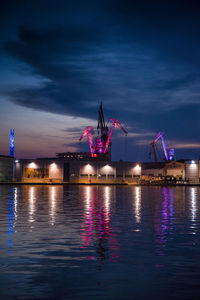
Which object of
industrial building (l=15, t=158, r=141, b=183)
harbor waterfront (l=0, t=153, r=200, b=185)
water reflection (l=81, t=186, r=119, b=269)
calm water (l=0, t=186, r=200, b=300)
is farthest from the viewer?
industrial building (l=15, t=158, r=141, b=183)

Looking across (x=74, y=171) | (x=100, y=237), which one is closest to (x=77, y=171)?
(x=74, y=171)

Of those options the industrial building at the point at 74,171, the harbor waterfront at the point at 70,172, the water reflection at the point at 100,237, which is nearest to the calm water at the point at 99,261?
the water reflection at the point at 100,237

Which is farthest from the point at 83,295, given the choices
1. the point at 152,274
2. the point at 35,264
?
the point at 35,264

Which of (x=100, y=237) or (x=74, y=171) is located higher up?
(x=74, y=171)

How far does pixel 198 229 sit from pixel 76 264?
1078cm

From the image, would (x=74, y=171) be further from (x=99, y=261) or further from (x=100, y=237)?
(x=99, y=261)

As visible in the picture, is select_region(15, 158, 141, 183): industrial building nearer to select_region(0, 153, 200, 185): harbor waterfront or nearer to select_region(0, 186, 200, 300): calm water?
select_region(0, 153, 200, 185): harbor waterfront

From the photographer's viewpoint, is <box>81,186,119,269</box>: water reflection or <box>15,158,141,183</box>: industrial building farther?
<box>15,158,141,183</box>: industrial building

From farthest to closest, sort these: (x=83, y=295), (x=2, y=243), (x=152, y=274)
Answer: (x=2, y=243), (x=152, y=274), (x=83, y=295)

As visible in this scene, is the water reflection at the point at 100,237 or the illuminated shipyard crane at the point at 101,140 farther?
the illuminated shipyard crane at the point at 101,140

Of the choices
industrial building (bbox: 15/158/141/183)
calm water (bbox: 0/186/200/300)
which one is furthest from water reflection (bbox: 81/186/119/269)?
industrial building (bbox: 15/158/141/183)

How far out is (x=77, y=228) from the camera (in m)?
21.6

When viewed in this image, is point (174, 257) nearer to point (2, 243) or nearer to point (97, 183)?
point (2, 243)

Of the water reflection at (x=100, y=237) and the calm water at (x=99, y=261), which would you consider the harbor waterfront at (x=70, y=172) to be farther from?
the calm water at (x=99, y=261)
